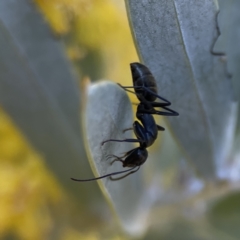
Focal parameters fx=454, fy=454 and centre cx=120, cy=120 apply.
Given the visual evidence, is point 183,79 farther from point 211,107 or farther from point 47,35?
point 47,35

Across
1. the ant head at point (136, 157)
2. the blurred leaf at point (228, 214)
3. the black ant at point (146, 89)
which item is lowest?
the blurred leaf at point (228, 214)

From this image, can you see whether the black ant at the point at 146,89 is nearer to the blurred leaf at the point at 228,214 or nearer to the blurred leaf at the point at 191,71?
the blurred leaf at the point at 191,71

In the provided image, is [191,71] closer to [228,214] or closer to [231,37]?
[231,37]

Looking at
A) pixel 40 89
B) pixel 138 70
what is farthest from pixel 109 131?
pixel 40 89

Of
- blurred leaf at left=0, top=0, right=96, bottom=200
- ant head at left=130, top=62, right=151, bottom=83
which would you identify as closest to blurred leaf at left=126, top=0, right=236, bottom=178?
ant head at left=130, top=62, right=151, bottom=83

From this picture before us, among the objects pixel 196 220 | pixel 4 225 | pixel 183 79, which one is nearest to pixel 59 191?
pixel 4 225

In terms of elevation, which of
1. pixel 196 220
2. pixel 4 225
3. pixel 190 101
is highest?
pixel 190 101

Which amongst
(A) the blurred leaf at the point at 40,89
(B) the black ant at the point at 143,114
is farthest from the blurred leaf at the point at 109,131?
(A) the blurred leaf at the point at 40,89

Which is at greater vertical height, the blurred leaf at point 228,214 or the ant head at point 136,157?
the ant head at point 136,157

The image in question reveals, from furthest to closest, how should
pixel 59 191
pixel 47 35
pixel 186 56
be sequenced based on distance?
pixel 59 191
pixel 47 35
pixel 186 56
